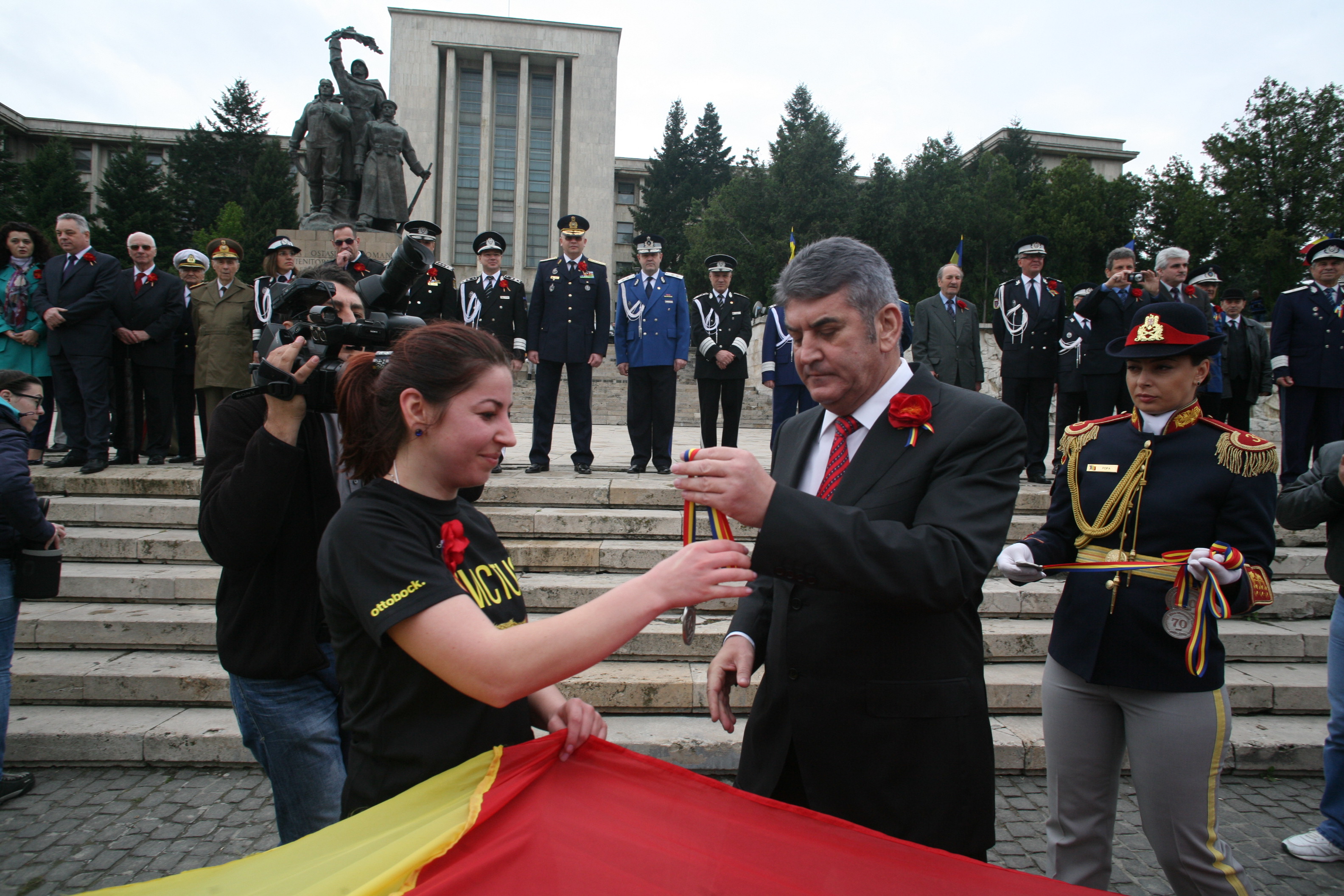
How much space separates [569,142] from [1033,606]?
5269cm

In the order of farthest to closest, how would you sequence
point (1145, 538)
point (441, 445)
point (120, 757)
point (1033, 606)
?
point (1033, 606) < point (120, 757) < point (1145, 538) < point (441, 445)

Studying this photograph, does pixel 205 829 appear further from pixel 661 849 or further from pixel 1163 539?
pixel 1163 539

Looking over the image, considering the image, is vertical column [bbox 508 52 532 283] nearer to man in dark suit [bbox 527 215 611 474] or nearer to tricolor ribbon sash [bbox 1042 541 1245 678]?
man in dark suit [bbox 527 215 611 474]

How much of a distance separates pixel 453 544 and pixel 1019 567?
1.90 meters

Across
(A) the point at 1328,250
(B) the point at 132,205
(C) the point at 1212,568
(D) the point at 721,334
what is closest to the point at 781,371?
(D) the point at 721,334

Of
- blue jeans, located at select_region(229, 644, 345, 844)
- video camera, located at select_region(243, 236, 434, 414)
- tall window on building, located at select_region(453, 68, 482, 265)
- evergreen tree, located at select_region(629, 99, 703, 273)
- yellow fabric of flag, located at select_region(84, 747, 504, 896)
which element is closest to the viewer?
yellow fabric of flag, located at select_region(84, 747, 504, 896)

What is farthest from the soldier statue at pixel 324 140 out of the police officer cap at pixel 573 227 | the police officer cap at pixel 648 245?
the police officer cap at pixel 648 245

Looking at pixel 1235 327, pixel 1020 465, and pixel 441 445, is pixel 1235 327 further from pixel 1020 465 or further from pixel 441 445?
pixel 441 445

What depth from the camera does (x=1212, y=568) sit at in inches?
94.4

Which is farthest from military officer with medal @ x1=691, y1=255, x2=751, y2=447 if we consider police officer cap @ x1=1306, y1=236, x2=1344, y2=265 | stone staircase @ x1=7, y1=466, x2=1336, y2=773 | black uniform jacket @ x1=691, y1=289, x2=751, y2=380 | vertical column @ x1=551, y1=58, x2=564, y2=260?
vertical column @ x1=551, y1=58, x2=564, y2=260

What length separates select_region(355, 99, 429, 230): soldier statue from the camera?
13.4 m

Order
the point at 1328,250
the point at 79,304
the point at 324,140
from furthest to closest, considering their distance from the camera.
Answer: the point at 324,140
the point at 1328,250
the point at 79,304

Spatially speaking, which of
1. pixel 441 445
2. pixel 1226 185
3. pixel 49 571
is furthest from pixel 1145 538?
pixel 1226 185

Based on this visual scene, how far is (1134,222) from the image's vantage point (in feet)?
146
